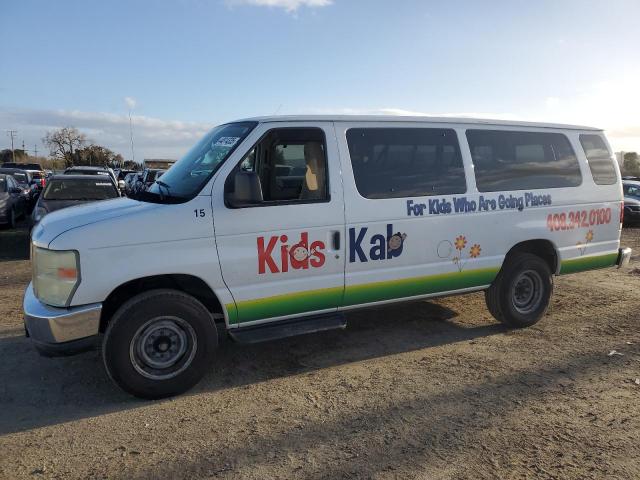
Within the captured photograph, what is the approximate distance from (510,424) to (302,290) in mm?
1915

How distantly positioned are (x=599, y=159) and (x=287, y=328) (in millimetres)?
4295

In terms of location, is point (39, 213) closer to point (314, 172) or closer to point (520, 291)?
point (314, 172)

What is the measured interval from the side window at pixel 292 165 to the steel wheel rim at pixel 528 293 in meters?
2.72

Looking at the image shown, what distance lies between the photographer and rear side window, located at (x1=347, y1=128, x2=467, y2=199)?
14.8 ft

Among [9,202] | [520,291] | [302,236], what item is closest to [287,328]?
[302,236]

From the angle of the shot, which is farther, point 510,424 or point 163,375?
point 163,375

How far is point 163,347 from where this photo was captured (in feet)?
12.9

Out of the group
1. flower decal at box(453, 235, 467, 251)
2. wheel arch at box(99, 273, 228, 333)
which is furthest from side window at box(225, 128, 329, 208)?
flower decal at box(453, 235, 467, 251)

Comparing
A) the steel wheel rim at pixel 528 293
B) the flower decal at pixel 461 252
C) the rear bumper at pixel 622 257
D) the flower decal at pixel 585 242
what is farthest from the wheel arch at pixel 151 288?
the rear bumper at pixel 622 257

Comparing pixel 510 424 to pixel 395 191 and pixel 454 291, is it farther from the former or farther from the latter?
pixel 395 191

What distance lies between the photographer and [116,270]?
3.67m

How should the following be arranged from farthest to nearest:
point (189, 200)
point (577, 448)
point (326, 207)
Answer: point (326, 207) < point (189, 200) < point (577, 448)

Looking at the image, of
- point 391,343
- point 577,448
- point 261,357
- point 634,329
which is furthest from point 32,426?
point 634,329

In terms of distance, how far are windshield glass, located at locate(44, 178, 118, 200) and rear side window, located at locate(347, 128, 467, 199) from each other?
760cm
